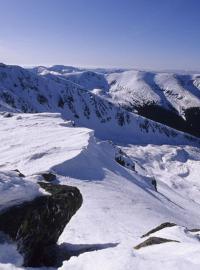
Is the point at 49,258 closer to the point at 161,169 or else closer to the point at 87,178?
the point at 87,178

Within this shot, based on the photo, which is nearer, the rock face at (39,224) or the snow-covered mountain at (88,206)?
the snow-covered mountain at (88,206)

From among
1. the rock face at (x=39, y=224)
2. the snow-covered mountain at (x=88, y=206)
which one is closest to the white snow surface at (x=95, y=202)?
the snow-covered mountain at (x=88, y=206)

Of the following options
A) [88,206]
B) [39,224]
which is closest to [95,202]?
[88,206]

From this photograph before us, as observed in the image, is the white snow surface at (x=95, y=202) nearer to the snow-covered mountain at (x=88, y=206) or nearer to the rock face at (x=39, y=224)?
the snow-covered mountain at (x=88, y=206)

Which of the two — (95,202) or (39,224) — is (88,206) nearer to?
(95,202)

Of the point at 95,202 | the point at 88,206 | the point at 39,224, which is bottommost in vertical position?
the point at 95,202

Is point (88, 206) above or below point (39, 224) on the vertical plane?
below

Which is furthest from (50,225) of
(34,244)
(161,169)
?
(161,169)
